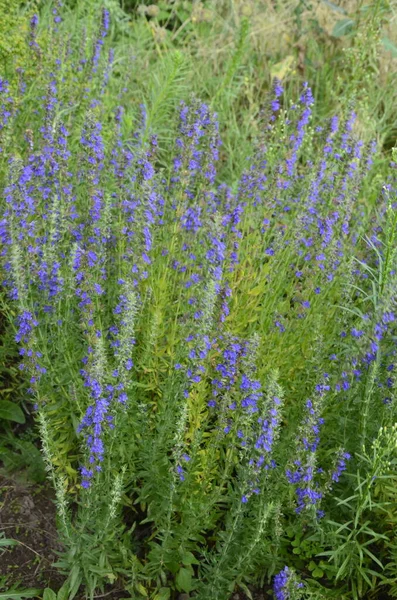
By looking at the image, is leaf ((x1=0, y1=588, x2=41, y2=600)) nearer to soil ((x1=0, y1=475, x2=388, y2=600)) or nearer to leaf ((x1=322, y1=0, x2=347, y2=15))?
soil ((x1=0, y1=475, x2=388, y2=600))

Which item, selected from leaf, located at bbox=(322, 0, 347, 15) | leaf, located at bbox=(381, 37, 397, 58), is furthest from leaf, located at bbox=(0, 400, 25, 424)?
leaf, located at bbox=(322, 0, 347, 15)

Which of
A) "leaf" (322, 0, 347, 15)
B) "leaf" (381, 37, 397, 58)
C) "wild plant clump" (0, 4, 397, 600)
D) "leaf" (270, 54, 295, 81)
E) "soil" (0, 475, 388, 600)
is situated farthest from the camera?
"leaf" (322, 0, 347, 15)

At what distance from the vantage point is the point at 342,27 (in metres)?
7.18

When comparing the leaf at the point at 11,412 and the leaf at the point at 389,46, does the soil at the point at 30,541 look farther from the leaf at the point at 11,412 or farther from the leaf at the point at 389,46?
the leaf at the point at 389,46

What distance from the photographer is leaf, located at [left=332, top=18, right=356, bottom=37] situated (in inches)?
282

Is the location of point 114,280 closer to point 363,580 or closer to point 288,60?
point 363,580

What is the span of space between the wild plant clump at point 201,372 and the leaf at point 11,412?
31 cm

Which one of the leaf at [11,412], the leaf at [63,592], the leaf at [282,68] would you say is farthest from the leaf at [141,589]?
the leaf at [282,68]

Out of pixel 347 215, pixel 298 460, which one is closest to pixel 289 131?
pixel 347 215

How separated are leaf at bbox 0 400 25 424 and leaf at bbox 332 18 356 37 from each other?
5207 millimetres

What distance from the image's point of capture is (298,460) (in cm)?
292

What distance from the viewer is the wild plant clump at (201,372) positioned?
2.93 metres

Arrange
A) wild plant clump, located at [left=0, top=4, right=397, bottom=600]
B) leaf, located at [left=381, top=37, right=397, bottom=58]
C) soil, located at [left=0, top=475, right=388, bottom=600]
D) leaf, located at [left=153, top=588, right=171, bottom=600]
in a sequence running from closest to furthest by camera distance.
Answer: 1. wild plant clump, located at [left=0, top=4, right=397, bottom=600]
2. leaf, located at [left=153, top=588, right=171, bottom=600]
3. soil, located at [left=0, top=475, right=388, bottom=600]
4. leaf, located at [left=381, top=37, right=397, bottom=58]

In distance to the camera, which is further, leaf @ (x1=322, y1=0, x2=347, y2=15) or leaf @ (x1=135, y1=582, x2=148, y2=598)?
leaf @ (x1=322, y1=0, x2=347, y2=15)
